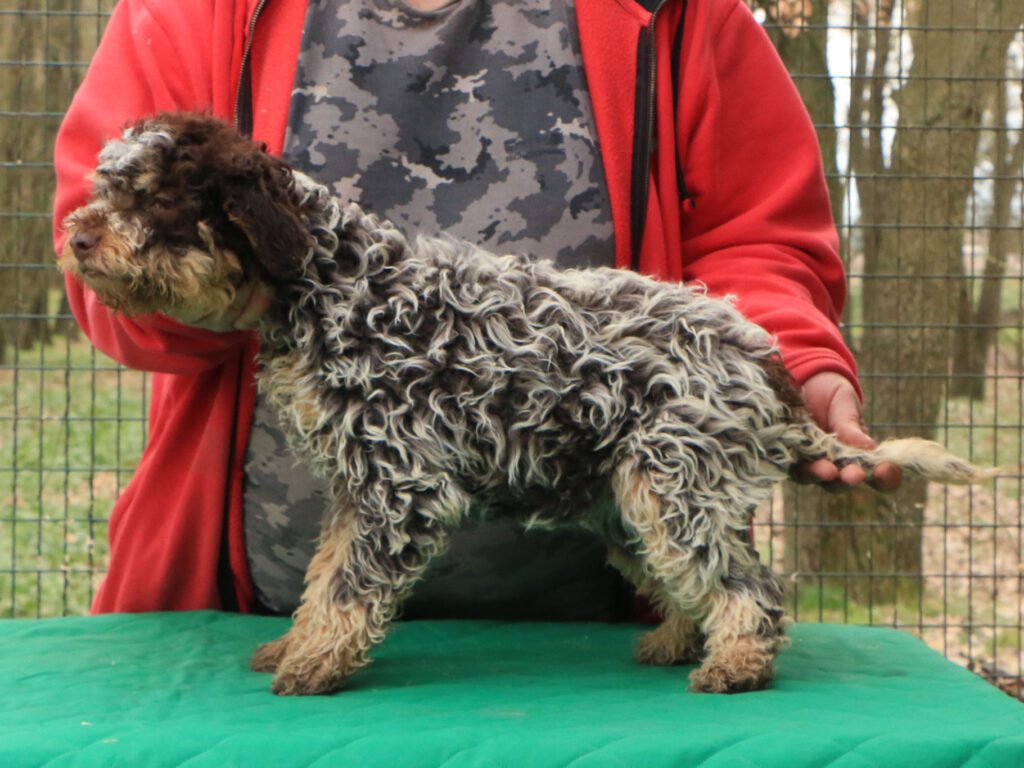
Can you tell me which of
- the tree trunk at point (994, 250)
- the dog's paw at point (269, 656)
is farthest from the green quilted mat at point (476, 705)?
the tree trunk at point (994, 250)

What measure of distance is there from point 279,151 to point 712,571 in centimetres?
167

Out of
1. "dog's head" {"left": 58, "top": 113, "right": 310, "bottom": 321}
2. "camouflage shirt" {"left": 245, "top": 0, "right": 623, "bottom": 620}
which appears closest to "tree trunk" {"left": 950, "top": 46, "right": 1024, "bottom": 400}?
"camouflage shirt" {"left": 245, "top": 0, "right": 623, "bottom": 620}

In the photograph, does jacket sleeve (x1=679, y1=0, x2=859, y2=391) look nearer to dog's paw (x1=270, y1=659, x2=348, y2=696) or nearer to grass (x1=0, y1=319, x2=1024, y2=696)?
dog's paw (x1=270, y1=659, x2=348, y2=696)

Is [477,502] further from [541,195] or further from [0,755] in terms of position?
[0,755]

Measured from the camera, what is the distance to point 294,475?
3.63 metres

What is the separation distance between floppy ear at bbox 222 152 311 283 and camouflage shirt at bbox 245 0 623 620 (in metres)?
0.61

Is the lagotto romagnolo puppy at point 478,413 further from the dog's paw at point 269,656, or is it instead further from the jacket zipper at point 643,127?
the jacket zipper at point 643,127

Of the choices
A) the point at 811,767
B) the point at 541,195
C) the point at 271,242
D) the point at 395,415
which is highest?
the point at 541,195

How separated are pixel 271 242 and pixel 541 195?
0.96m

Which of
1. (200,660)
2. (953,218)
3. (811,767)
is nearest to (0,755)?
(200,660)

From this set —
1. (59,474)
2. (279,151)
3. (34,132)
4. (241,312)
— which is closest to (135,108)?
(279,151)

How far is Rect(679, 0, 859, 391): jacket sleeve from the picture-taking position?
3771mm

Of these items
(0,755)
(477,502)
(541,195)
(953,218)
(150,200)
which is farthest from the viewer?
(953,218)

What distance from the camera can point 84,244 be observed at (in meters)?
2.83
